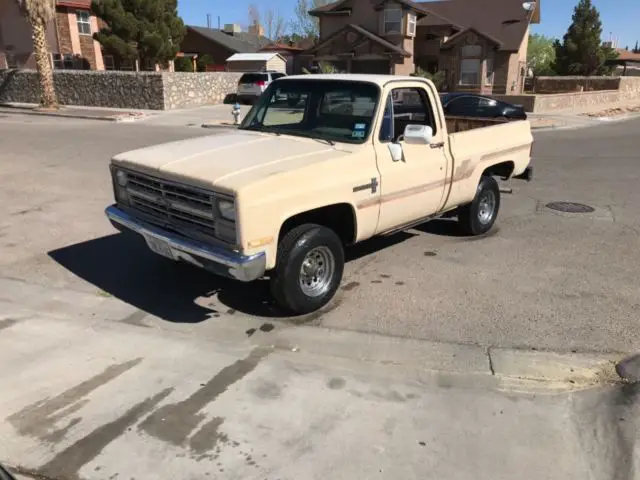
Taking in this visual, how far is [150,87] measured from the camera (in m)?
26.3

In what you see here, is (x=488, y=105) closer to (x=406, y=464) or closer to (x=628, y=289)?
(x=628, y=289)

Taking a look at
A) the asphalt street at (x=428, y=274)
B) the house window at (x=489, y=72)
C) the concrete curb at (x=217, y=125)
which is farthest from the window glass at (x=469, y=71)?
the asphalt street at (x=428, y=274)

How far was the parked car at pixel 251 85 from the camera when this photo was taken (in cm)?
2939

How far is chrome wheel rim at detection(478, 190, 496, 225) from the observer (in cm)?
696

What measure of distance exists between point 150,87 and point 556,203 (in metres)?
21.9

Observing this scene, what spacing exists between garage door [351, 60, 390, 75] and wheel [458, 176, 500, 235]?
A: 105 feet

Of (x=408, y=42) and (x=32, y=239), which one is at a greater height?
(x=408, y=42)

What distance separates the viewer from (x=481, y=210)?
7.07 metres

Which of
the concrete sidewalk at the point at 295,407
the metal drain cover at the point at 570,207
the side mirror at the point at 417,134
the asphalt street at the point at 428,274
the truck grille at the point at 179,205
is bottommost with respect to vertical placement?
the concrete sidewalk at the point at 295,407

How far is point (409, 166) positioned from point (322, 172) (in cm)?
117

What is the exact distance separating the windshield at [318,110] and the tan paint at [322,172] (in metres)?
0.11

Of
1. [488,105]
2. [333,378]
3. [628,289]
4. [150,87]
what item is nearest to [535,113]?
[488,105]

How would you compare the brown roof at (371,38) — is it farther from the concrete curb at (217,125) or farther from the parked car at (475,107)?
the concrete curb at (217,125)

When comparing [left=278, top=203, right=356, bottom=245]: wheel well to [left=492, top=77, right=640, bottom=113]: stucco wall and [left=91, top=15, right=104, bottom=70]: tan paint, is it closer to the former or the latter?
[left=492, top=77, right=640, bottom=113]: stucco wall
